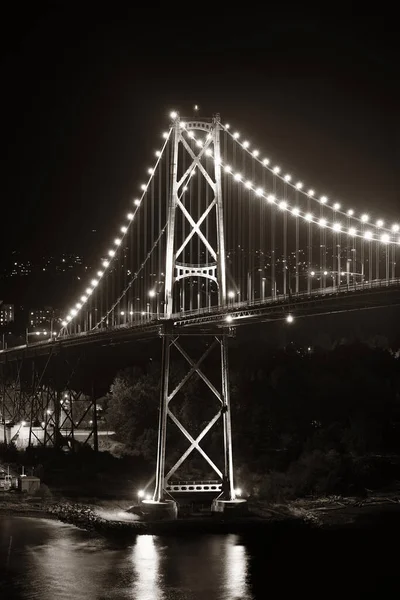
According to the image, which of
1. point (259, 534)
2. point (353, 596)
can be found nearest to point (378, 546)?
point (259, 534)

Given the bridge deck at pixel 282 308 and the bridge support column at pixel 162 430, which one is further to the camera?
the bridge support column at pixel 162 430

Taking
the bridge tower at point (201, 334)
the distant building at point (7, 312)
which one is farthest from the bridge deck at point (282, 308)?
the distant building at point (7, 312)

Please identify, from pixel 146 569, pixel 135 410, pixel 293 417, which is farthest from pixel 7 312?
pixel 146 569

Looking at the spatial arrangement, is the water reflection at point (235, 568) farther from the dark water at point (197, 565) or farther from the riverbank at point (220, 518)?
the riverbank at point (220, 518)

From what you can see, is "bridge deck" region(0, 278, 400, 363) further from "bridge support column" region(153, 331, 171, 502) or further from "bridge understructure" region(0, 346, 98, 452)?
"bridge understructure" region(0, 346, 98, 452)

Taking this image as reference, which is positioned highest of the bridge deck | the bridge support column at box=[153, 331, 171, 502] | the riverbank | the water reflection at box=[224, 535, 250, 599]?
the bridge deck

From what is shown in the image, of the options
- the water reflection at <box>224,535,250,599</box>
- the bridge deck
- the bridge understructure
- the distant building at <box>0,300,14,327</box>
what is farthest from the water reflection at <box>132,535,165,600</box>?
the distant building at <box>0,300,14,327</box>

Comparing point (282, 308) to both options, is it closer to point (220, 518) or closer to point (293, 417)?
point (220, 518)
